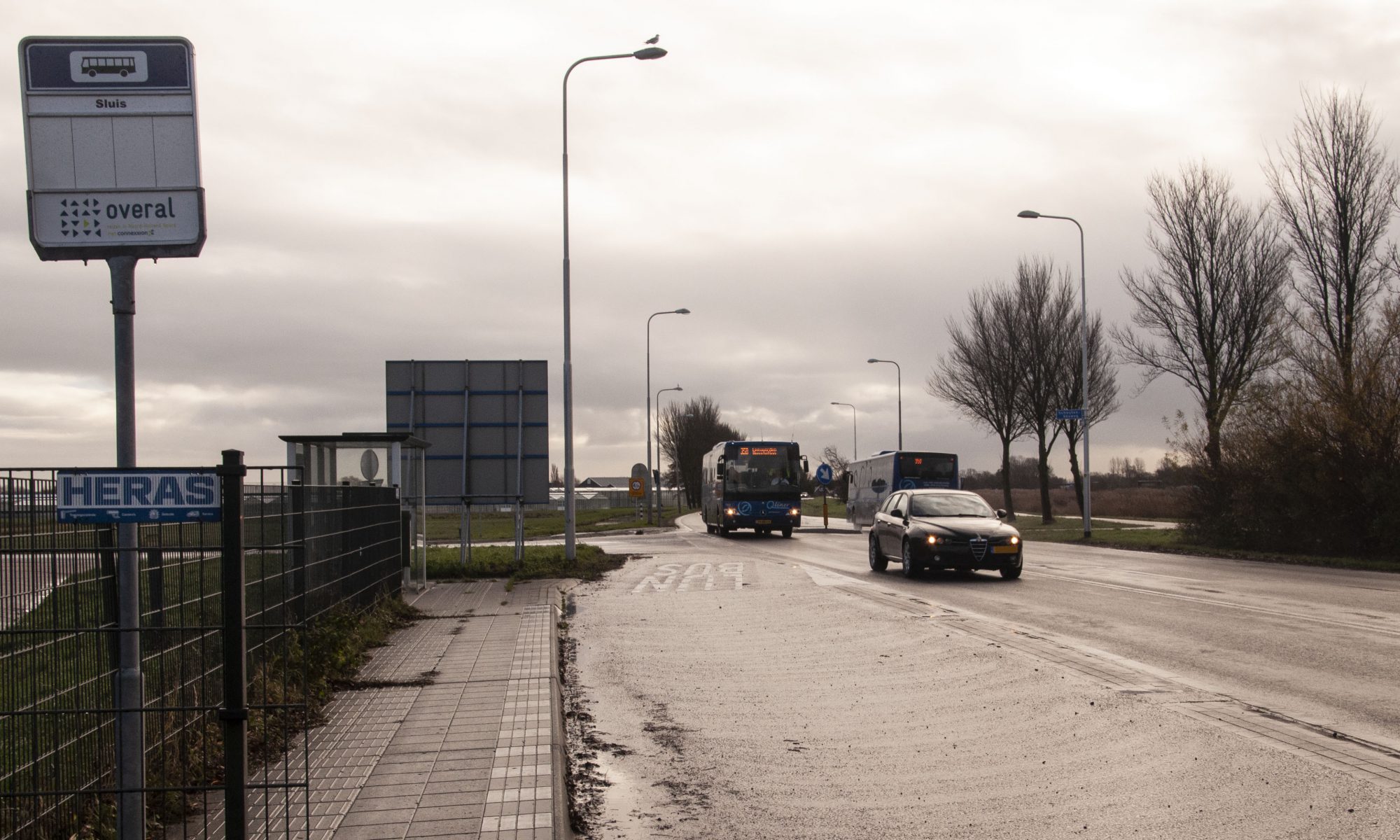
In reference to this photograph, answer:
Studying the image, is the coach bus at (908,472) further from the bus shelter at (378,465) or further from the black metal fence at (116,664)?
the black metal fence at (116,664)

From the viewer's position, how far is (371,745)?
279 inches

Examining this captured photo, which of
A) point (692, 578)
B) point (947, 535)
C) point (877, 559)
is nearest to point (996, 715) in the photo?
point (947, 535)

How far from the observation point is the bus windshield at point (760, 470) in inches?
1612

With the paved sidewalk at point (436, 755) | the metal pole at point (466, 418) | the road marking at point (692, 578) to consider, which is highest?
the metal pole at point (466, 418)

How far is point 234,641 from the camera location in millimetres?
4230

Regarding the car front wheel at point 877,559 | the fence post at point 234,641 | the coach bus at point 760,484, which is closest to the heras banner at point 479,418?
the car front wheel at point 877,559

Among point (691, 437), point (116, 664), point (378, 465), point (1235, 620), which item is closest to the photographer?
point (116, 664)

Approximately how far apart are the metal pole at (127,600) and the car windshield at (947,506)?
17.6m

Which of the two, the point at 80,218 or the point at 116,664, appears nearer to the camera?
the point at 80,218

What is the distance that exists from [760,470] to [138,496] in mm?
37098

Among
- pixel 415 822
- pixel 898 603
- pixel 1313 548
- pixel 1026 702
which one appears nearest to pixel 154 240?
pixel 415 822

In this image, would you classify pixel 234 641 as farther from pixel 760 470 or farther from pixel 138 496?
pixel 760 470

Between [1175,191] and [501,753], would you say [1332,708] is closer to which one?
[501,753]

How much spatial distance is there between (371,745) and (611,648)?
541 centimetres
